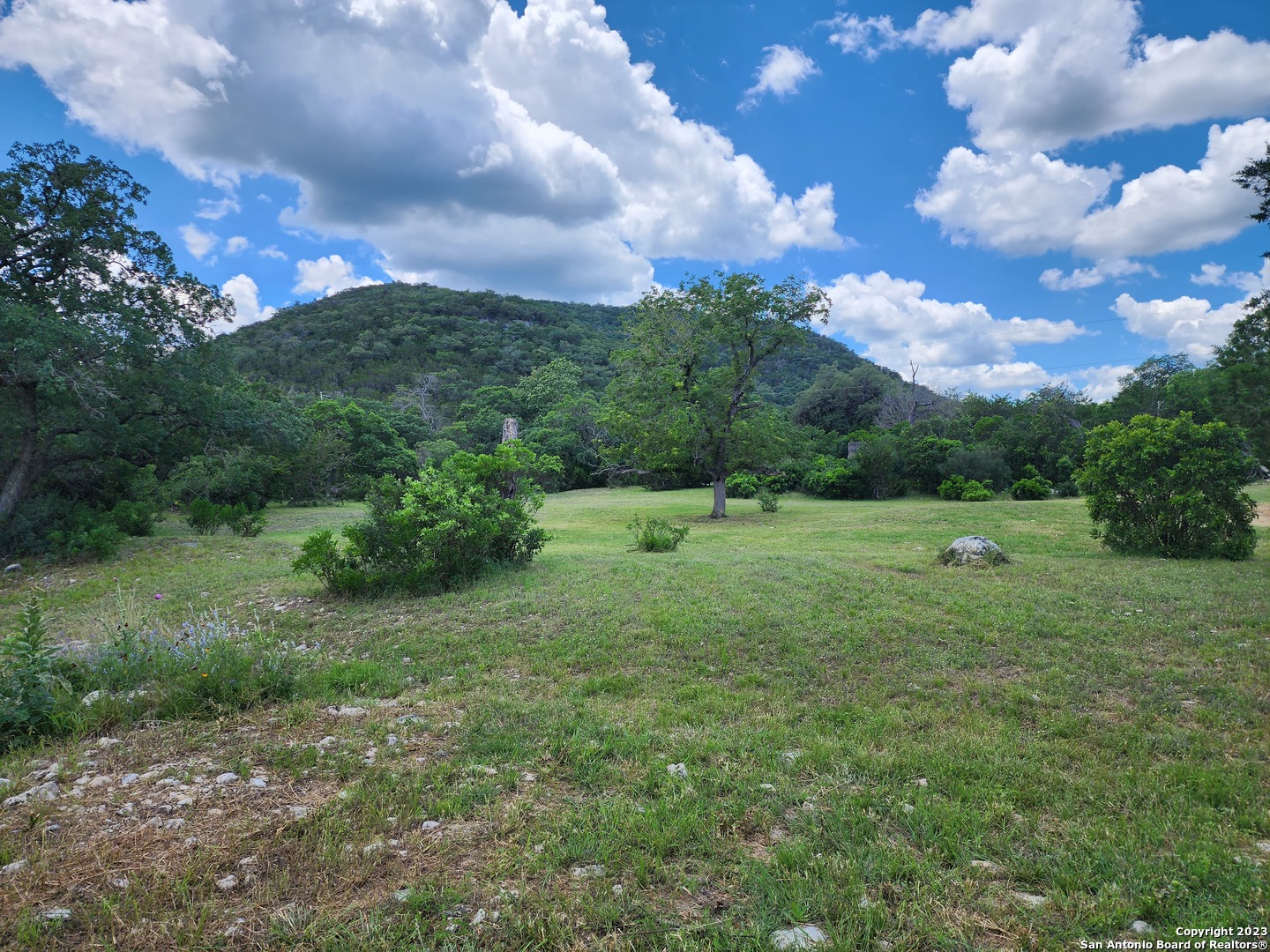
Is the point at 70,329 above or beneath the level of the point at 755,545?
above

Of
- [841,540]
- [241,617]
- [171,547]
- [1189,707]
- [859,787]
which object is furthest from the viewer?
[841,540]

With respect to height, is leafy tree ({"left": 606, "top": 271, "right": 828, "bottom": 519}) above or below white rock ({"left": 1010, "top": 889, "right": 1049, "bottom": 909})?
above

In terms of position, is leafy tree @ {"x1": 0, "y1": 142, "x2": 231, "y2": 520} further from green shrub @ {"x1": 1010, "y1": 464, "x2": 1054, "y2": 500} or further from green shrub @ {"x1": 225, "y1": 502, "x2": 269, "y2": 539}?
green shrub @ {"x1": 1010, "y1": 464, "x2": 1054, "y2": 500}

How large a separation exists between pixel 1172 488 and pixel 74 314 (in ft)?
78.2

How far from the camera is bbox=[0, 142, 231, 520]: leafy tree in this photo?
12.7m

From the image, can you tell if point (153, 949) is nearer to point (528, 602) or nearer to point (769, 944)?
point (769, 944)

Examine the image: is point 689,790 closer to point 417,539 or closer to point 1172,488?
point 417,539

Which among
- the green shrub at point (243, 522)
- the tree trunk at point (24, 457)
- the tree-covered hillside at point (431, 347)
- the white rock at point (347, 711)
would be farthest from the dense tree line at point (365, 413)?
the tree-covered hillside at point (431, 347)

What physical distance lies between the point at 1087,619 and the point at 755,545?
830 cm

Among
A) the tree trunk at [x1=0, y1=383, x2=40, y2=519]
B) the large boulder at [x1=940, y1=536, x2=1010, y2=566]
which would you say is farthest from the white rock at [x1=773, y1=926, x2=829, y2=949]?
the tree trunk at [x1=0, y1=383, x2=40, y2=519]

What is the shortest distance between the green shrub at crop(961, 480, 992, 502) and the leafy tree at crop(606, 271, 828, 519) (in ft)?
34.8

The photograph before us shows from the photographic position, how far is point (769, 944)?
2393 mm

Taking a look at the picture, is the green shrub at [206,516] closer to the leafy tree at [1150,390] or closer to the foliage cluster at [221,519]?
the foliage cluster at [221,519]

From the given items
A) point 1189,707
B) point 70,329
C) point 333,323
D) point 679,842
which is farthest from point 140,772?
point 333,323
